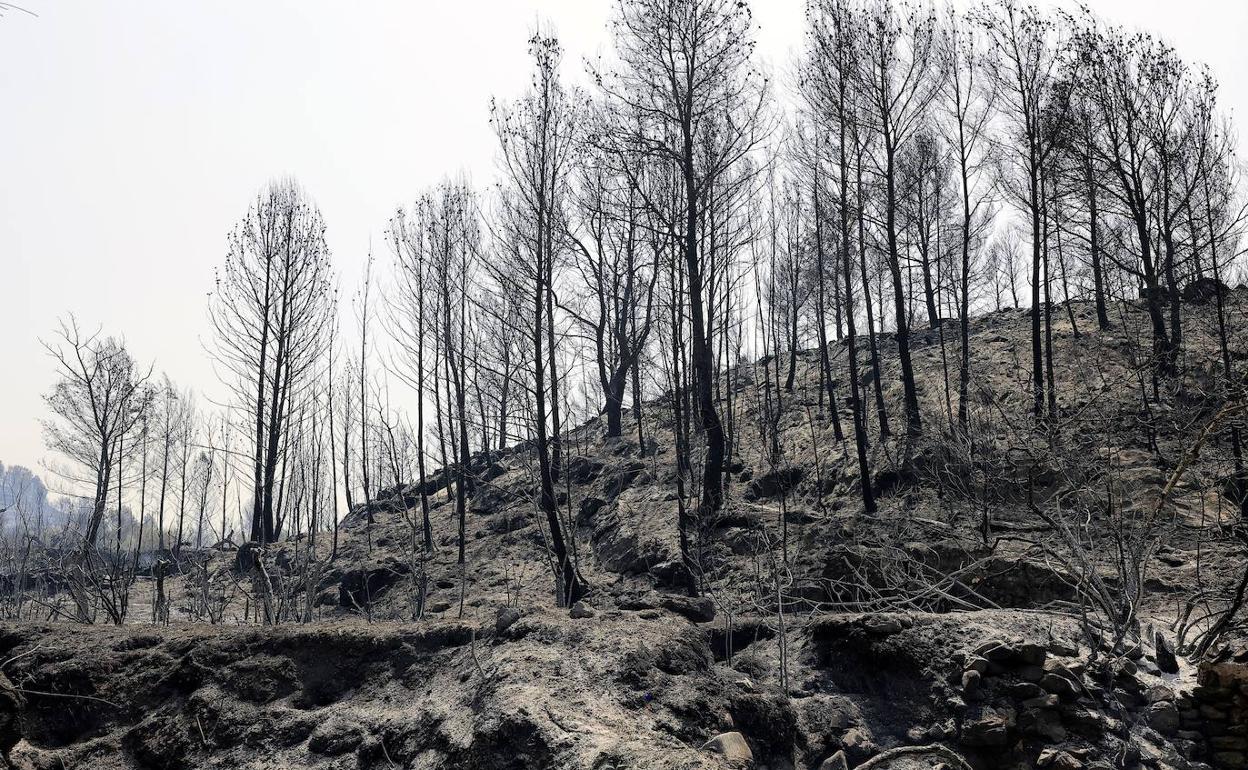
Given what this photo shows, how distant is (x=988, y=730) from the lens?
5.56m

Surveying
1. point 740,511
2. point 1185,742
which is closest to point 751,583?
point 740,511

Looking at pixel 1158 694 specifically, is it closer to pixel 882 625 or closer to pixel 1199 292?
pixel 882 625

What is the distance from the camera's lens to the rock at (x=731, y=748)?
459cm

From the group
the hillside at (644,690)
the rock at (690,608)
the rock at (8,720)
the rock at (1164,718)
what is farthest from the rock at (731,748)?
the rock at (8,720)

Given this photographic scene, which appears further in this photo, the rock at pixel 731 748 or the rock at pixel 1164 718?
the rock at pixel 1164 718

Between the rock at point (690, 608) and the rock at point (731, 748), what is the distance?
2.81 metres

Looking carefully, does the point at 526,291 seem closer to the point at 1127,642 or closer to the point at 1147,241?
the point at 1127,642

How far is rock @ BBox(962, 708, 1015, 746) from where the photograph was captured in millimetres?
5547

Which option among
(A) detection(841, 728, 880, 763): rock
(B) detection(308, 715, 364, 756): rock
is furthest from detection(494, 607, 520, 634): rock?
(A) detection(841, 728, 880, 763): rock

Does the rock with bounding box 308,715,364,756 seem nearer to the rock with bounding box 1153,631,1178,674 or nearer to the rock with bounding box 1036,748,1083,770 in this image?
the rock with bounding box 1036,748,1083,770

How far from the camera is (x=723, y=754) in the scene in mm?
4590

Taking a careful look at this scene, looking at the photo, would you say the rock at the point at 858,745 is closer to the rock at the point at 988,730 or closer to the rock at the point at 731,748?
the rock at the point at 988,730

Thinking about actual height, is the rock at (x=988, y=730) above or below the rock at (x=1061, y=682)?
below

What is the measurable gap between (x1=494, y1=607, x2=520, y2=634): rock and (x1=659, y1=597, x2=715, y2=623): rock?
1.91 meters
